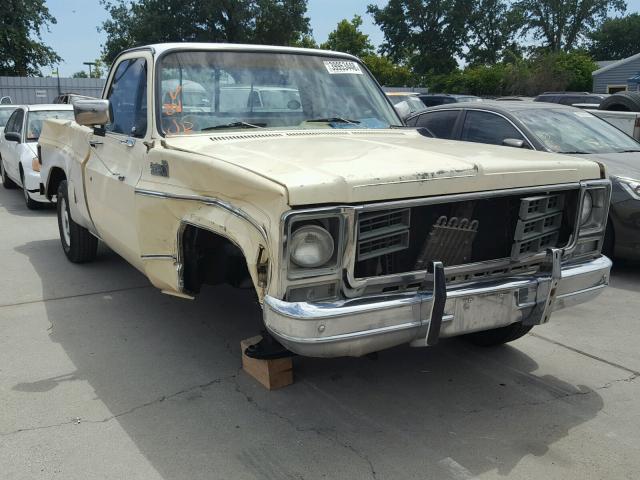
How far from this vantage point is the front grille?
9.93 feet

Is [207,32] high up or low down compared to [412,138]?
up

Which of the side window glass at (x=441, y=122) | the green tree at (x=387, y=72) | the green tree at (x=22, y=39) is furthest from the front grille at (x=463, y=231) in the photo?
the green tree at (x=387, y=72)

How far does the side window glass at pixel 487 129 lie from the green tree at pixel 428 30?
167 ft

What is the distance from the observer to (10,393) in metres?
3.70

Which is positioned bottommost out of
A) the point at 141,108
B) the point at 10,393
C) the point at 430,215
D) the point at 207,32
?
the point at 10,393

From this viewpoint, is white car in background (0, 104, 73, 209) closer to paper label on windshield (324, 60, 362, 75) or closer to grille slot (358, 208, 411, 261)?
paper label on windshield (324, 60, 362, 75)

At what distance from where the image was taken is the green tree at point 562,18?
200 feet

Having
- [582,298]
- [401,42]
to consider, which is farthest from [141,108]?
[401,42]

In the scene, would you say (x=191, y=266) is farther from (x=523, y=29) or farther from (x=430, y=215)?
(x=523, y=29)

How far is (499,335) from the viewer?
14.2 ft

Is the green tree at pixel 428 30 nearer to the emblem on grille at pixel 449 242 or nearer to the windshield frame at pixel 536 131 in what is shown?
the windshield frame at pixel 536 131

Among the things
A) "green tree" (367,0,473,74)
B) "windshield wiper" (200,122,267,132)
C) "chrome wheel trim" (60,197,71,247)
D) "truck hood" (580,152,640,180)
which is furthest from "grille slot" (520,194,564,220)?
"green tree" (367,0,473,74)

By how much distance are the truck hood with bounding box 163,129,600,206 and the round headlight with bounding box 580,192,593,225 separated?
13cm

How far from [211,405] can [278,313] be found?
1116 millimetres
